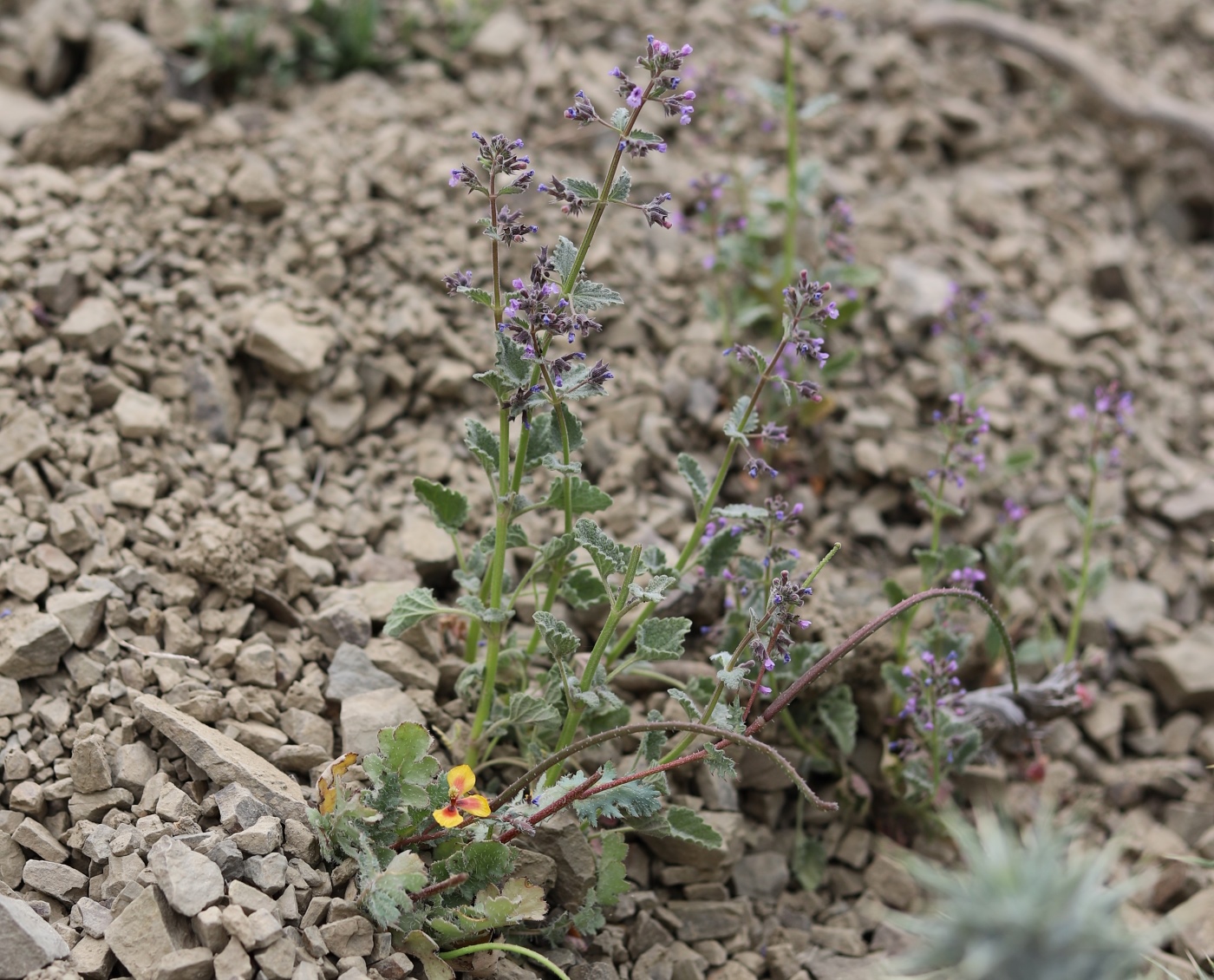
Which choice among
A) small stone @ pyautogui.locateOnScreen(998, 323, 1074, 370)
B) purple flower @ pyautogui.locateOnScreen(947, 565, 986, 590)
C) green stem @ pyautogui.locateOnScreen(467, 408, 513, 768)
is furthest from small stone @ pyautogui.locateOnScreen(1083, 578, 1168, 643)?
A: green stem @ pyautogui.locateOnScreen(467, 408, 513, 768)

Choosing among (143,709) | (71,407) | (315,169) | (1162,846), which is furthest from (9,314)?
(1162,846)

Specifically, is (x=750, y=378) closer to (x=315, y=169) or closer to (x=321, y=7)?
(x=315, y=169)

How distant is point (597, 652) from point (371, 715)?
2.28 ft

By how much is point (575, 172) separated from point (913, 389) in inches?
62.5

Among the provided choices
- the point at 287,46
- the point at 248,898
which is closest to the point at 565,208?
the point at 248,898

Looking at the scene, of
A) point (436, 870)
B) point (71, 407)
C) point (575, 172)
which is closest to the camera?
point (436, 870)

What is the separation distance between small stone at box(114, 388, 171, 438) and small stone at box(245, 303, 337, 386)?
37cm

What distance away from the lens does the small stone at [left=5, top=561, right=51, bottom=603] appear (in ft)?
10.3

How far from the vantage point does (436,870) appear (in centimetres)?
278

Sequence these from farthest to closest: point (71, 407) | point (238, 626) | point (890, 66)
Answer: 1. point (890, 66)
2. point (71, 407)
3. point (238, 626)

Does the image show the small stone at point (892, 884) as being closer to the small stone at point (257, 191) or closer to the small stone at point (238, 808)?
the small stone at point (238, 808)

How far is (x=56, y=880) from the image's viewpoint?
267 centimetres

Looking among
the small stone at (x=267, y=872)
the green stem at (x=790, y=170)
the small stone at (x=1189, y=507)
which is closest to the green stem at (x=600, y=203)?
the small stone at (x=267, y=872)

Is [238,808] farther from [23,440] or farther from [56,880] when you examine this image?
[23,440]
